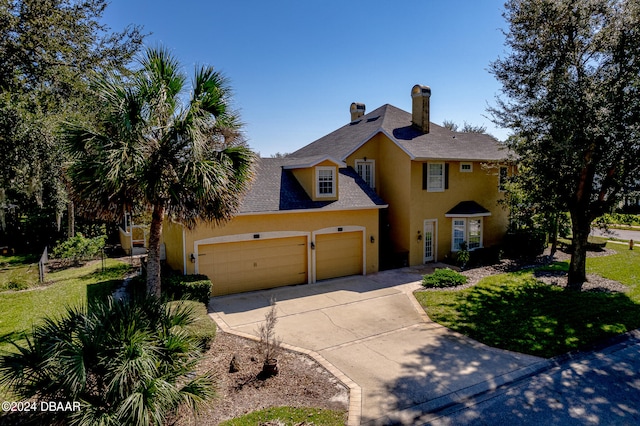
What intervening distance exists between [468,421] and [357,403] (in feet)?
6.43

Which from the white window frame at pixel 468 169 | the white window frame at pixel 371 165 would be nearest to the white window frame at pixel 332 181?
the white window frame at pixel 371 165

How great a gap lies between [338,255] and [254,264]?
396 centimetres

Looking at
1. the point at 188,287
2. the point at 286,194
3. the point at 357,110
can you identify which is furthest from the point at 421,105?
the point at 188,287

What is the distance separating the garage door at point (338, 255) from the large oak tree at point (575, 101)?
7769mm

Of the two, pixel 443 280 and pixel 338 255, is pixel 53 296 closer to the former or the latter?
pixel 338 255

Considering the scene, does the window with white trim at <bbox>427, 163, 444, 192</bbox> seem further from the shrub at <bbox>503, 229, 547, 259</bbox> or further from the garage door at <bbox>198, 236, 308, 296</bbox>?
the garage door at <bbox>198, 236, 308, 296</bbox>

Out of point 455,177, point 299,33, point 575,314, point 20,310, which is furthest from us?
point 455,177

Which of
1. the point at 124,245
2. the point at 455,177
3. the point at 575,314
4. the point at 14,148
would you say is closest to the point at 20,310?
the point at 14,148

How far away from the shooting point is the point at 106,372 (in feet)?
18.1

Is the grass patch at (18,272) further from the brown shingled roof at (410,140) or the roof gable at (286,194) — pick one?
the brown shingled roof at (410,140)

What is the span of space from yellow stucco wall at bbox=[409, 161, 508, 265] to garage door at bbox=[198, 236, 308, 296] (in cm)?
629

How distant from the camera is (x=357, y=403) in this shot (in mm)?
6680

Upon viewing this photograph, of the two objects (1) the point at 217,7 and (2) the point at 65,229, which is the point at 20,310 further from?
(2) the point at 65,229

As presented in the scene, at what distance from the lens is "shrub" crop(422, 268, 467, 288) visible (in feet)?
47.8
